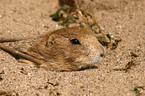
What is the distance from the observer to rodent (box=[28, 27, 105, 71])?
315 cm

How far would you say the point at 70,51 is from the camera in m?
3.21

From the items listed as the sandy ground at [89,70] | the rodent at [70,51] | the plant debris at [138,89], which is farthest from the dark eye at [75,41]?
the plant debris at [138,89]

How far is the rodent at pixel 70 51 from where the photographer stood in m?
3.15

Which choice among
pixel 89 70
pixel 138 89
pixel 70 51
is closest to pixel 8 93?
Result: pixel 70 51

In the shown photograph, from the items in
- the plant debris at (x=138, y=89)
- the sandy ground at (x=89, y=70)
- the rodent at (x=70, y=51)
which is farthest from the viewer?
the rodent at (x=70, y=51)

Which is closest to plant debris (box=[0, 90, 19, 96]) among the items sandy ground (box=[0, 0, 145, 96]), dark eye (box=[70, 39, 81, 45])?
sandy ground (box=[0, 0, 145, 96])

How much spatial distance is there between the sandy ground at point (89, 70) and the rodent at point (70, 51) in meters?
0.15

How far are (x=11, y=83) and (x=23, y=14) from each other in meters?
2.80

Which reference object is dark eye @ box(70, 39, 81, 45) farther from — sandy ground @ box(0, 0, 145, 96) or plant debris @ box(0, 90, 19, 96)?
plant debris @ box(0, 90, 19, 96)

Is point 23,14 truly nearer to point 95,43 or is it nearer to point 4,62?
point 4,62

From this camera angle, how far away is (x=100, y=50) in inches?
125

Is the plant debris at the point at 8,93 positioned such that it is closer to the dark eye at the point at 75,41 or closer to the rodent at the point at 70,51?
the rodent at the point at 70,51

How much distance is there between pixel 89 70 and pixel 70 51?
446 millimetres

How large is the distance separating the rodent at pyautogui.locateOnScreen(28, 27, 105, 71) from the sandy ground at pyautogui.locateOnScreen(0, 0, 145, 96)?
146 mm
